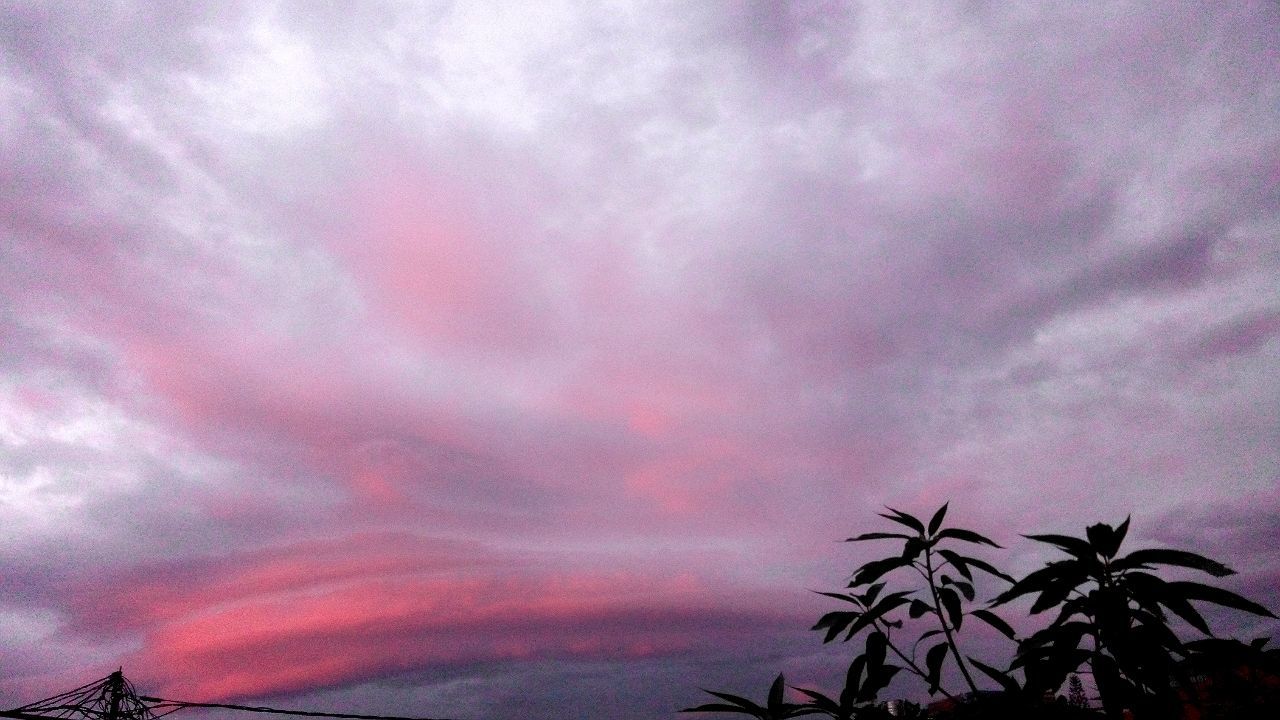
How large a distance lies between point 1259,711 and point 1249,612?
51 cm

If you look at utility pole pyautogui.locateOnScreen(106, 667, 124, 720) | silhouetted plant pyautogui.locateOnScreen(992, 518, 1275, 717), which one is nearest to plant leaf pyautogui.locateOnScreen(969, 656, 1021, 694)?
silhouetted plant pyautogui.locateOnScreen(992, 518, 1275, 717)

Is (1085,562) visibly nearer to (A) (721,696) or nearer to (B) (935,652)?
(B) (935,652)

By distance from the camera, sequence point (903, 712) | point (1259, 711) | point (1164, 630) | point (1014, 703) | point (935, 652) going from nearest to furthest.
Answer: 1. point (1259, 711)
2. point (1164, 630)
3. point (1014, 703)
4. point (903, 712)
5. point (935, 652)

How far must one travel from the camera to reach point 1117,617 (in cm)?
301

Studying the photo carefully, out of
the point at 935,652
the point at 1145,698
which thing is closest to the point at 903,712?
the point at 935,652

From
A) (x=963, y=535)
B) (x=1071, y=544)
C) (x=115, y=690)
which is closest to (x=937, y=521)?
(x=963, y=535)

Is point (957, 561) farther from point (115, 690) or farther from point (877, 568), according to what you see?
point (115, 690)

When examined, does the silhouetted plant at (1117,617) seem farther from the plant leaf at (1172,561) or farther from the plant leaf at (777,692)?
the plant leaf at (777,692)

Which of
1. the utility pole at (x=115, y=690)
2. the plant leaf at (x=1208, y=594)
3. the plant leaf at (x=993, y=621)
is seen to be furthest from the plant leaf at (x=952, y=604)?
the utility pole at (x=115, y=690)

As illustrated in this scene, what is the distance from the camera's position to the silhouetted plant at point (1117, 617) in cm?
277

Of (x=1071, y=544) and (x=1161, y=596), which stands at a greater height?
(x=1071, y=544)

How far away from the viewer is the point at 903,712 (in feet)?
12.8

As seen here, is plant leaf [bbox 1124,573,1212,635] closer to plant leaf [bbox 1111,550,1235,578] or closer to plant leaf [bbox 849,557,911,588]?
plant leaf [bbox 1111,550,1235,578]

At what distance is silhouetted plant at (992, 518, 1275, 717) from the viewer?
2766 mm
